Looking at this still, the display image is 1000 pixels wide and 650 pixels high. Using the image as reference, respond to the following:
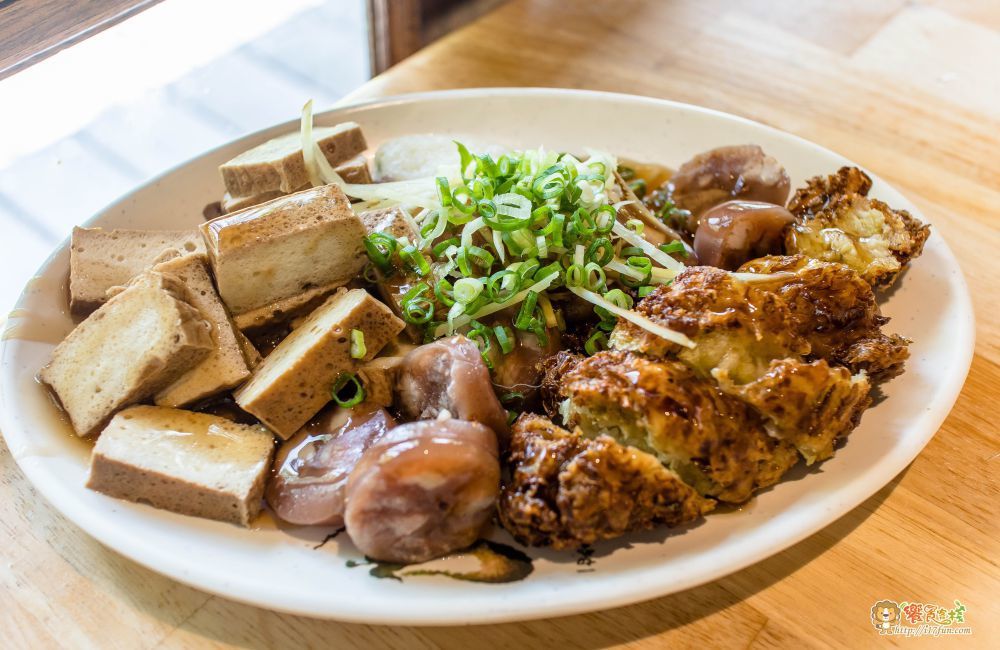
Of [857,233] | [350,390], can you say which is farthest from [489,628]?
[857,233]

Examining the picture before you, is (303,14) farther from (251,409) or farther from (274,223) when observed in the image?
(251,409)

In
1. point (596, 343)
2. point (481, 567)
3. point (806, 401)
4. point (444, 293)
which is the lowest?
point (481, 567)

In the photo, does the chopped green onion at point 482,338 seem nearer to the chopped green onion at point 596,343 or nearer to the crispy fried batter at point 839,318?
the chopped green onion at point 596,343

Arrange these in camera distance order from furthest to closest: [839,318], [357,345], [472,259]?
[472,259] → [357,345] → [839,318]

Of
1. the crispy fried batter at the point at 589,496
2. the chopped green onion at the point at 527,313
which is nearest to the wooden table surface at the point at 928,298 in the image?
the crispy fried batter at the point at 589,496

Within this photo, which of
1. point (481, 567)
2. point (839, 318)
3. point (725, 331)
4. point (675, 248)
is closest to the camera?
point (481, 567)

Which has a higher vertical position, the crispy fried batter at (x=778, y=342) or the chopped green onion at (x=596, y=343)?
the crispy fried batter at (x=778, y=342)

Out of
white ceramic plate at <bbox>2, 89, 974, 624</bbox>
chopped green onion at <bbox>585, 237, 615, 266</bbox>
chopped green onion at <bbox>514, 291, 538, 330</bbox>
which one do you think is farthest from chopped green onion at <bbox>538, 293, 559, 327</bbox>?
white ceramic plate at <bbox>2, 89, 974, 624</bbox>

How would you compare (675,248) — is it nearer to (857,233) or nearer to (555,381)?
(857,233)

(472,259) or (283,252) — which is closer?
(283,252)
